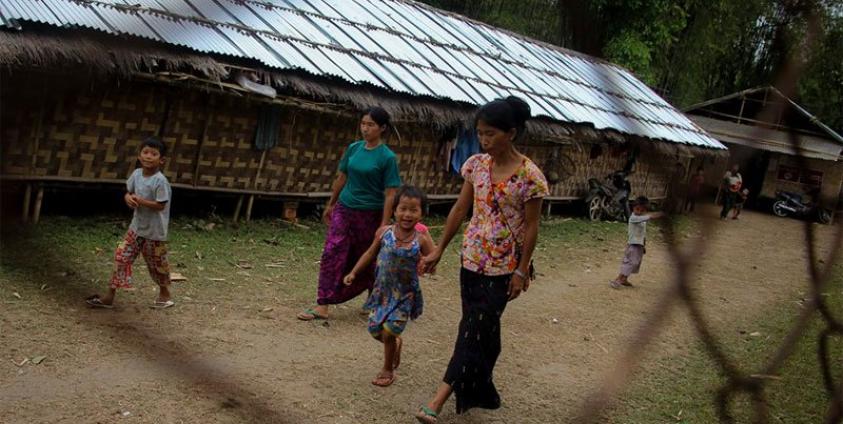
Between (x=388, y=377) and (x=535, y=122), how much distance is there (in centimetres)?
658

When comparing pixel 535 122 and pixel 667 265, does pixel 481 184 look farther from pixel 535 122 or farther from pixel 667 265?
pixel 535 122

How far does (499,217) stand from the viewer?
3.58m

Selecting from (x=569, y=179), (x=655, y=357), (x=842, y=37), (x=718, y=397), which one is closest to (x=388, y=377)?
(x=655, y=357)

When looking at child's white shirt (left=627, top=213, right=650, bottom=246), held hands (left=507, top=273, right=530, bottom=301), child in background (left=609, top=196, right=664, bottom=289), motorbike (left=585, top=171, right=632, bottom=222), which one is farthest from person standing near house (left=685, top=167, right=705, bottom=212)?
motorbike (left=585, top=171, right=632, bottom=222)

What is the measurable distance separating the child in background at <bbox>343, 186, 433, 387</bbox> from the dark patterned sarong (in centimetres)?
47

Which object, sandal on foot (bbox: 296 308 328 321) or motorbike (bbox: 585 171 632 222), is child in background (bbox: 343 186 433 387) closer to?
sandal on foot (bbox: 296 308 328 321)

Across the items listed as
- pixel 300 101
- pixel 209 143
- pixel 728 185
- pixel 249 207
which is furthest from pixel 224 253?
pixel 728 185

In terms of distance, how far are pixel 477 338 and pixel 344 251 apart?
1.69m

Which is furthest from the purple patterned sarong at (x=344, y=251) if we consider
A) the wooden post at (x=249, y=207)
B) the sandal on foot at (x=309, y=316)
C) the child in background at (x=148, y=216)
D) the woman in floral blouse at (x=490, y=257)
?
the wooden post at (x=249, y=207)

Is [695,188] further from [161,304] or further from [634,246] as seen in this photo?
[634,246]

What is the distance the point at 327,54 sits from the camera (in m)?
8.37

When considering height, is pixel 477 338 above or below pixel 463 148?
below

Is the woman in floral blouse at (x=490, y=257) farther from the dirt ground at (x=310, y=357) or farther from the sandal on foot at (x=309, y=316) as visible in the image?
the sandal on foot at (x=309, y=316)

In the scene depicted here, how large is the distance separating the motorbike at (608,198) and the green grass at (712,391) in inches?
292
